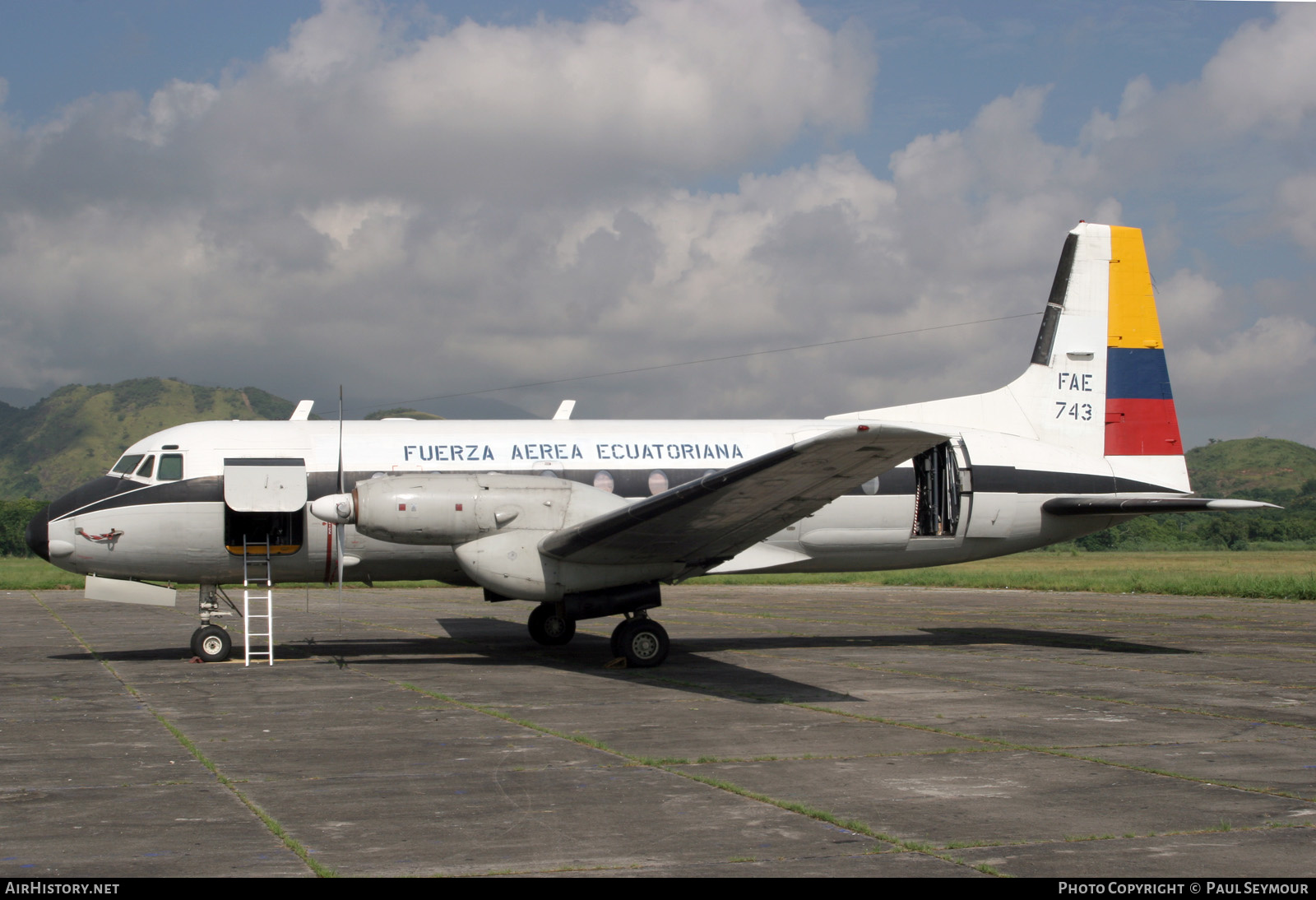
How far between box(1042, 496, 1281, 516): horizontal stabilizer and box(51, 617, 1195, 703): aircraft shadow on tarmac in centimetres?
207

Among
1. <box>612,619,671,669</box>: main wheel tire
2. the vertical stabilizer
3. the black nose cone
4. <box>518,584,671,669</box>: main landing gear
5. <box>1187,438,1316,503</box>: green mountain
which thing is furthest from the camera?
<box>1187,438,1316,503</box>: green mountain

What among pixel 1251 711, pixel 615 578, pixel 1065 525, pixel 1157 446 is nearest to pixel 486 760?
pixel 615 578

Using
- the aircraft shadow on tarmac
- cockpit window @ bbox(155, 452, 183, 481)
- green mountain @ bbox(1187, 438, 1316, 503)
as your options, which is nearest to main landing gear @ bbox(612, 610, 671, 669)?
the aircraft shadow on tarmac

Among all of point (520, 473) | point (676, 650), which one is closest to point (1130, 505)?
point (676, 650)

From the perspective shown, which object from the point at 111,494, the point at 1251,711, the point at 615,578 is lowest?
the point at 1251,711

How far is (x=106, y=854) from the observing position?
5.73 meters

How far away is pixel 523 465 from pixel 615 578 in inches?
103

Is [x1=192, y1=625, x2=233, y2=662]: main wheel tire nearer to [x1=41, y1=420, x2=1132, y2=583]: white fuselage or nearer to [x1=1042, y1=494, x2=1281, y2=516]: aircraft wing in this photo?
[x1=41, y1=420, x2=1132, y2=583]: white fuselage

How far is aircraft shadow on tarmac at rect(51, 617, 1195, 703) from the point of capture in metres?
12.5

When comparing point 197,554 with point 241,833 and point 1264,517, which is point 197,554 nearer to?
point 241,833

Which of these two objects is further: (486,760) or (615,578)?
(615,578)

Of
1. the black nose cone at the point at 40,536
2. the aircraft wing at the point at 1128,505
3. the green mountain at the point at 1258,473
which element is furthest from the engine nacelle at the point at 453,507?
the green mountain at the point at 1258,473

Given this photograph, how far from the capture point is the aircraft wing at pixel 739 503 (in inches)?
414
